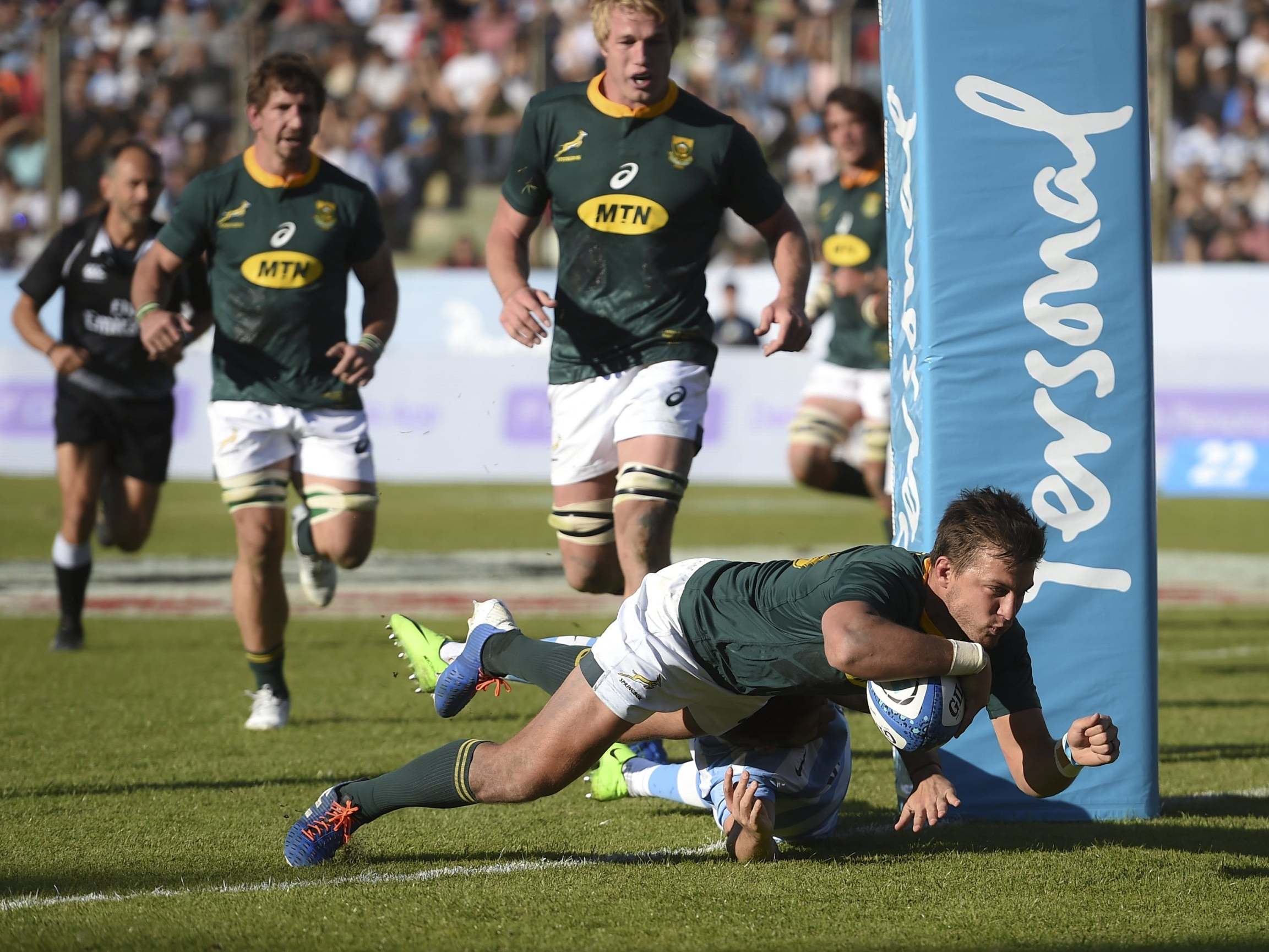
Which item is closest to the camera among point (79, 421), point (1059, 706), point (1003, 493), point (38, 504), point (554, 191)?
point (1003, 493)

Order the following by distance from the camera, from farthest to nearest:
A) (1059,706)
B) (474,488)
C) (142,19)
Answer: (142,19) < (474,488) < (1059,706)

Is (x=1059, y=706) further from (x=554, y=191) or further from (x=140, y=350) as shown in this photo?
(x=140, y=350)

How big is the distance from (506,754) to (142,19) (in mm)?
20561

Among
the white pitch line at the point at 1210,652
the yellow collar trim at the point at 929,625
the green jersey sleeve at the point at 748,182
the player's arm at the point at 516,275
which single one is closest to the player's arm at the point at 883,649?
the yellow collar trim at the point at 929,625

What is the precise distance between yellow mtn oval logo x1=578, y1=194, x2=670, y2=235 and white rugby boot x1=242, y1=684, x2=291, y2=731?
226cm

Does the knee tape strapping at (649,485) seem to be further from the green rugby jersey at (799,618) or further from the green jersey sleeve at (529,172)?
the green rugby jersey at (799,618)

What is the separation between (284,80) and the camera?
616cm

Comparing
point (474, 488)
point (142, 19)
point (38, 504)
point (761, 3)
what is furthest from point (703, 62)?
point (38, 504)

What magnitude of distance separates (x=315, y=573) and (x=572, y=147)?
7.55ft

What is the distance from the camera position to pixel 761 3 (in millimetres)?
21766

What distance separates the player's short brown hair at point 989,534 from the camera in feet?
11.7

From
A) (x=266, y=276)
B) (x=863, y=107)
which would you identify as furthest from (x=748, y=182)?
(x=863, y=107)

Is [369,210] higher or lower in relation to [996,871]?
higher

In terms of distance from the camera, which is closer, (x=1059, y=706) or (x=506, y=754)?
(x=506, y=754)
